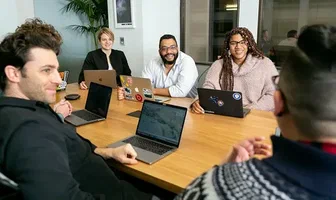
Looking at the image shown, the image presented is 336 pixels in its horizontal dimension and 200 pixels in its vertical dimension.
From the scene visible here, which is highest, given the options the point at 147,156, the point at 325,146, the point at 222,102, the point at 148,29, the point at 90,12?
the point at 90,12

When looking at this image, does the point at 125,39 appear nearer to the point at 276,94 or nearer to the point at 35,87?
the point at 35,87

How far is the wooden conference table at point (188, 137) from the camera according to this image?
1296 mm

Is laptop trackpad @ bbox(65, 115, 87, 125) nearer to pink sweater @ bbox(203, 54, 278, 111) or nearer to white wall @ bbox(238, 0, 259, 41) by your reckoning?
pink sweater @ bbox(203, 54, 278, 111)

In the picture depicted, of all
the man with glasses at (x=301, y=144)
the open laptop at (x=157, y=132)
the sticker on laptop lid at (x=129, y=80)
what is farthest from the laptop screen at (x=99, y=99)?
the man with glasses at (x=301, y=144)

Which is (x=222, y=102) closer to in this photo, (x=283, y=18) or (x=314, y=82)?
(x=314, y=82)

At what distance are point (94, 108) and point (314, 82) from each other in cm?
182

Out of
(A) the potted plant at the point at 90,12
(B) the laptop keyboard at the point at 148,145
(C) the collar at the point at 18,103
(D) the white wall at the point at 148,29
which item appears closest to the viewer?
(C) the collar at the point at 18,103

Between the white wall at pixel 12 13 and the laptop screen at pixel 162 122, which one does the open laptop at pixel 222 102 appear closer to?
the laptop screen at pixel 162 122

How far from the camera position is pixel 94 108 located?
7.25 feet

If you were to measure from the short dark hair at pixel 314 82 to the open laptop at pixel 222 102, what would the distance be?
4.38 feet

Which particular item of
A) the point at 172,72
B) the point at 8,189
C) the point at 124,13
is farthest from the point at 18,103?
the point at 124,13

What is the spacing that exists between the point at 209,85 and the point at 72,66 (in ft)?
12.4

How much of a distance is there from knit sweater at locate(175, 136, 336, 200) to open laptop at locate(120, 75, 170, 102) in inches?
70.8

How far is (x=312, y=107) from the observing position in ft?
1.95
